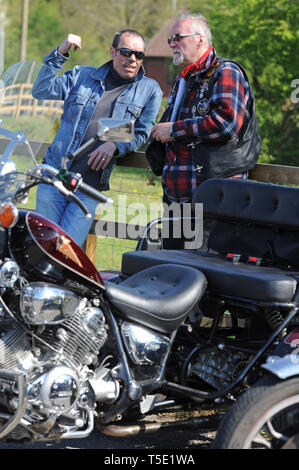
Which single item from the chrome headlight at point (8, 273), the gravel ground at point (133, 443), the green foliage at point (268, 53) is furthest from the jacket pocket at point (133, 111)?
the green foliage at point (268, 53)

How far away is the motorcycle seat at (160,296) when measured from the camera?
11.1ft

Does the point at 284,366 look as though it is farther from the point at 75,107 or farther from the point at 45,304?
the point at 75,107

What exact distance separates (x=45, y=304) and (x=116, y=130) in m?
0.74

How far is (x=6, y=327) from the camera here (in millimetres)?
3189

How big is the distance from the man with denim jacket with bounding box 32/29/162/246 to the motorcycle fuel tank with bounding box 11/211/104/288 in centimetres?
180

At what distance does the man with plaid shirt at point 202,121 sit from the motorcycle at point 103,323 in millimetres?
969

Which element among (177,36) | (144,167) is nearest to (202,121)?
(177,36)

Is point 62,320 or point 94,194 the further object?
point 62,320

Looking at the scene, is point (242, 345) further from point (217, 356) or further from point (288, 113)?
point (288, 113)

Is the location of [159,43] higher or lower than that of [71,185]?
higher

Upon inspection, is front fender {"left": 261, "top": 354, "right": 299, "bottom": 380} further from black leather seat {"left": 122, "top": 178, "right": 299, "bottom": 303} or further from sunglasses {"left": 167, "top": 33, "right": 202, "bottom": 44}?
sunglasses {"left": 167, "top": 33, "right": 202, "bottom": 44}

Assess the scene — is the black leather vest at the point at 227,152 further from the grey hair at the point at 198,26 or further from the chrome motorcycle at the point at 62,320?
the chrome motorcycle at the point at 62,320

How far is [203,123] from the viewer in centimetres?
466

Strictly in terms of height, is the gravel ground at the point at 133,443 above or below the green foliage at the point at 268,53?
below
